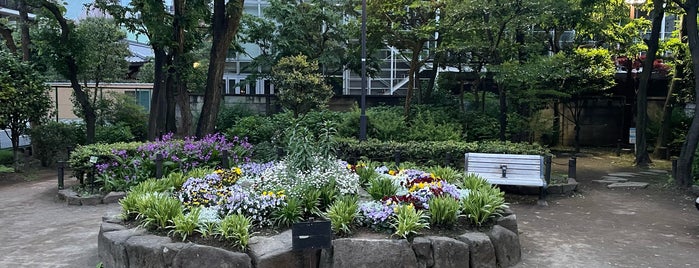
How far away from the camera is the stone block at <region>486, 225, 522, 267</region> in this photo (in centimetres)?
635

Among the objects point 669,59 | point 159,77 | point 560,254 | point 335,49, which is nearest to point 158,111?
point 159,77

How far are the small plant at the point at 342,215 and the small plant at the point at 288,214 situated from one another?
0.37 m

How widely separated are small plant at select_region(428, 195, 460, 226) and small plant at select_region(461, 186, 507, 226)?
203mm

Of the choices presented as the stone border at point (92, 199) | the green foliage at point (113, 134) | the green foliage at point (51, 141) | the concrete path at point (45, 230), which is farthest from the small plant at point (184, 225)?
the green foliage at point (113, 134)

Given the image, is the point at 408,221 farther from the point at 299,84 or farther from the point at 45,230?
the point at 299,84

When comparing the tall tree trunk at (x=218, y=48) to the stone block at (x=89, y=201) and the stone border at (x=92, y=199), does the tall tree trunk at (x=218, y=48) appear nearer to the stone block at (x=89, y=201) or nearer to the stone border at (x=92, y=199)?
the stone border at (x=92, y=199)

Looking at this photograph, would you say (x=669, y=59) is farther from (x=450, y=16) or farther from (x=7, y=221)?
(x=7, y=221)

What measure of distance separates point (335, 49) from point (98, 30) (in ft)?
27.6

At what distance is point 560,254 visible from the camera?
22.9ft

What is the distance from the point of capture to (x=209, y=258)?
554cm

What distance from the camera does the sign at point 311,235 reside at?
5.15 m

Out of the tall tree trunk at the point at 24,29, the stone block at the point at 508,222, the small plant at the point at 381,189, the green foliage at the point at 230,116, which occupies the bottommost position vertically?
the stone block at the point at 508,222

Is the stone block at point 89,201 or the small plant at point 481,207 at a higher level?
the small plant at point 481,207

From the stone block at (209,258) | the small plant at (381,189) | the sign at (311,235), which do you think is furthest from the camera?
the small plant at (381,189)
